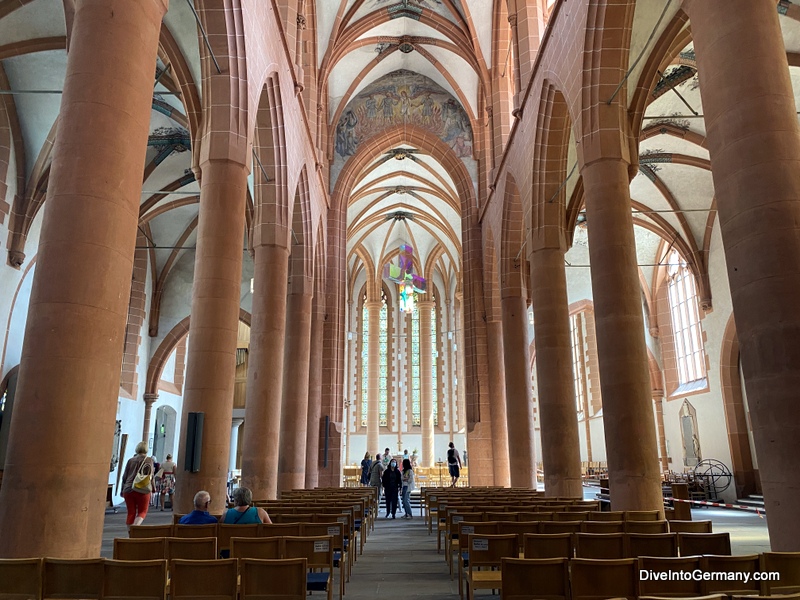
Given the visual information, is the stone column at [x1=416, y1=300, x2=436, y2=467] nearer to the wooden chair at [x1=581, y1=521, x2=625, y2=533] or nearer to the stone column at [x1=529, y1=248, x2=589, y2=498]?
the stone column at [x1=529, y1=248, x2=589, y2=498]

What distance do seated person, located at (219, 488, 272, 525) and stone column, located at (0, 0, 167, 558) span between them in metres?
1.07

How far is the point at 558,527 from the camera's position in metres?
5.05

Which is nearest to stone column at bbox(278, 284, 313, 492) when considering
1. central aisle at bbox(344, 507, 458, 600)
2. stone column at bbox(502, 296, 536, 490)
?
central aisle at bbox(344, 507, 458, 600)

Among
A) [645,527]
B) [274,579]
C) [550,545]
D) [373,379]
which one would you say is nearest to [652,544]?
[550,545]

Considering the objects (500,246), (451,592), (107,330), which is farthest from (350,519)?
(500,246)

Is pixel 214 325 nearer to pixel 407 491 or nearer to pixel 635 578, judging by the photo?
pixel 635 578

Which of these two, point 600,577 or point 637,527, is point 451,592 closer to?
point 637,527

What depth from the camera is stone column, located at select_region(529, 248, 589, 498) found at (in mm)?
11633

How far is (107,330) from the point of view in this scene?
4.68 m

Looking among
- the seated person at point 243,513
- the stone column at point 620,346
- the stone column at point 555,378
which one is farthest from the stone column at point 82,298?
the stone column at point 555,378

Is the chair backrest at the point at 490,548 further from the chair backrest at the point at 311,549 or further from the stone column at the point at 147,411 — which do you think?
the stone column at the point at 147,411

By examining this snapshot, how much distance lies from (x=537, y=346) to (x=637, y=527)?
730 cm

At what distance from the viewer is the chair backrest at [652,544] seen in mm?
4254

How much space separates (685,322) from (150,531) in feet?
71.7
